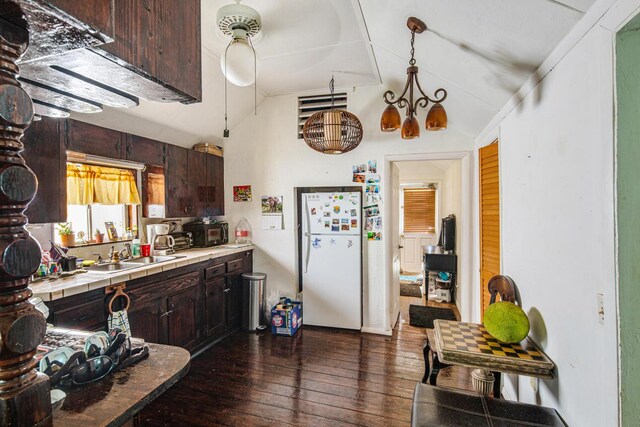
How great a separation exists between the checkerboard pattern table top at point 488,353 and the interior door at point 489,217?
34.1 inches

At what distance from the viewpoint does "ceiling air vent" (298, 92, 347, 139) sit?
377 cm

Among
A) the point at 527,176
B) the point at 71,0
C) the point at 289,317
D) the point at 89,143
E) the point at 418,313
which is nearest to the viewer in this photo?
the point at 71,0

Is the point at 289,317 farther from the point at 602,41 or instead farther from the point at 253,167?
the point at 602,41

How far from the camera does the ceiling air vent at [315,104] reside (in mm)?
3766

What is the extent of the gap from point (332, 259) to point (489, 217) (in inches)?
69.5

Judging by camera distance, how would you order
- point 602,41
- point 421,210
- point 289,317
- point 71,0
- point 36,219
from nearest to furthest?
point 71,0, point 602,41, point 36,219, point 289,317, point 421,210

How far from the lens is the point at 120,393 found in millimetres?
845

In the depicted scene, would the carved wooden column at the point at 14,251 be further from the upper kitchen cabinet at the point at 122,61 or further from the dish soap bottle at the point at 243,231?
the dish soap bottle at the point at 243,231

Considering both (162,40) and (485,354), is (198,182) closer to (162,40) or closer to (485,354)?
(162,40)

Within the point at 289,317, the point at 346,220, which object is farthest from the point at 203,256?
the point at 346,220

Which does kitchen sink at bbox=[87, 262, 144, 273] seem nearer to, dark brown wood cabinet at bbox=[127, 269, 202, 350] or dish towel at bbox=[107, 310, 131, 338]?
dark brown wood cabinet at bbox=[127, 269, 202, 350]

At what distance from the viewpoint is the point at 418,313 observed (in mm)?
4391

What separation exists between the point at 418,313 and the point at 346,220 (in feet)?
5.85

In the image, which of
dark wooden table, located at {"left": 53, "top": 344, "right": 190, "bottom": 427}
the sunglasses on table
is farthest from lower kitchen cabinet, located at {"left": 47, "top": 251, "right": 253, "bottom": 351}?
dark wooden table, located at {"left": 53, "top": 344, "right": 190, "bottom": 427}
